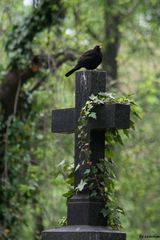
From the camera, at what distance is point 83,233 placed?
465 centimetres

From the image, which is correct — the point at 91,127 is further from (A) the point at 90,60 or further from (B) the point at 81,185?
(A) the point at 90,60

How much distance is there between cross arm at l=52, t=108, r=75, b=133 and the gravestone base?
31.1 inches

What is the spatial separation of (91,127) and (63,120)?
0.43 metres

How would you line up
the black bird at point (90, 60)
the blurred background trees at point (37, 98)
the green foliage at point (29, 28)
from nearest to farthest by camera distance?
the black bird at point (90, 60)
the blurred background trees at point (37, 98)
the green foliage at point (29, 28)

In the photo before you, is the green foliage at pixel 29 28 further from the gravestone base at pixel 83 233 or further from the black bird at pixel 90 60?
the gravestone base at pixel 83 233

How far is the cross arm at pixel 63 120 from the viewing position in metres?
5.31

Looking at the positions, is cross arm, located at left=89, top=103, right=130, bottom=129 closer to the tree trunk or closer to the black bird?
the black bird

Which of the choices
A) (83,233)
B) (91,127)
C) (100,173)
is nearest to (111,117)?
(91,127)

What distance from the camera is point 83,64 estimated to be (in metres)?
5.76

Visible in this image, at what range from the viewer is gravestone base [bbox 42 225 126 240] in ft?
15.2

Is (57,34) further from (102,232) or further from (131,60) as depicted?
(102,232)

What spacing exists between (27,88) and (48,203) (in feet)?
6.14

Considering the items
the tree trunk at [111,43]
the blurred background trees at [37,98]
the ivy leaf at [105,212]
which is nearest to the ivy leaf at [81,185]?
the ivy leaf at [105,212]

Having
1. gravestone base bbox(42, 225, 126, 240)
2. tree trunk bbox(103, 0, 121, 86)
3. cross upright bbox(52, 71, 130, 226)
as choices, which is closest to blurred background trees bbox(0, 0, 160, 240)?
tree trunk bbox(103, 0, 121, 86)
